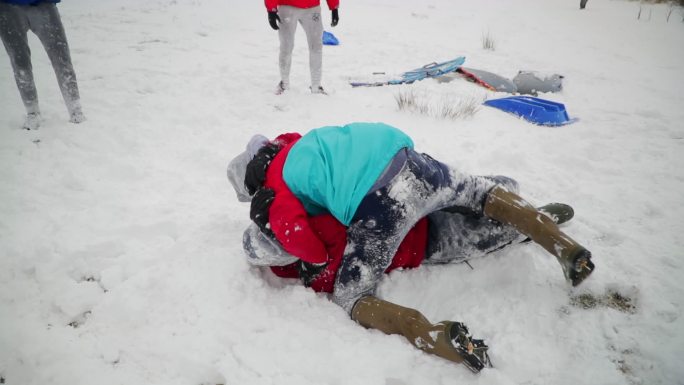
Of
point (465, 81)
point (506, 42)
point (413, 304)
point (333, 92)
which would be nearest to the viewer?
point (413, 304)

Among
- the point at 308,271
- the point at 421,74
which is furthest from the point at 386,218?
the point at 421,74

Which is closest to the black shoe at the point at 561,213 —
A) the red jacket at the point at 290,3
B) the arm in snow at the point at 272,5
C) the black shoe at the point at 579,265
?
the black shoe at the point at 579,265

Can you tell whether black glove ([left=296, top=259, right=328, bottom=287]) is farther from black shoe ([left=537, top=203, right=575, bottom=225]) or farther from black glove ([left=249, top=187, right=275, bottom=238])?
black shoe ([left=537, top=203, right=575, bottom=225])

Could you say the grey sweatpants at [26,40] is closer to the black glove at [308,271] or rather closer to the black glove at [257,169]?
the black glove at [257,169]

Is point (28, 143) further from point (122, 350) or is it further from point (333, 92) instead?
point (333, 92)

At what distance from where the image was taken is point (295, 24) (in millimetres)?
3873

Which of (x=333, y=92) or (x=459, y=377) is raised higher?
(x=333, y=92)

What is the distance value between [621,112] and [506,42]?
380cm

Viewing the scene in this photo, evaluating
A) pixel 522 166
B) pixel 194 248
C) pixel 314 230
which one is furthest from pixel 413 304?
pixel 522 166

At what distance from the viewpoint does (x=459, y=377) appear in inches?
52.9

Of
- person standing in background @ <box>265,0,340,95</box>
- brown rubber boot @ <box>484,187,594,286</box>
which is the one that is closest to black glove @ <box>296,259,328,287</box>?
brown rubber boot @ <box>484,187,594,286</box>

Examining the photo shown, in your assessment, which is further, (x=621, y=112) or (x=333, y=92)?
(x=333, y=92)

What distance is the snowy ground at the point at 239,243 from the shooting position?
1409mm

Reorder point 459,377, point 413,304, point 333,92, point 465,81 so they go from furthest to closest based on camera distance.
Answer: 1. point 465,81
2. point 333,92
3. point 413,304
4. point 459,377
